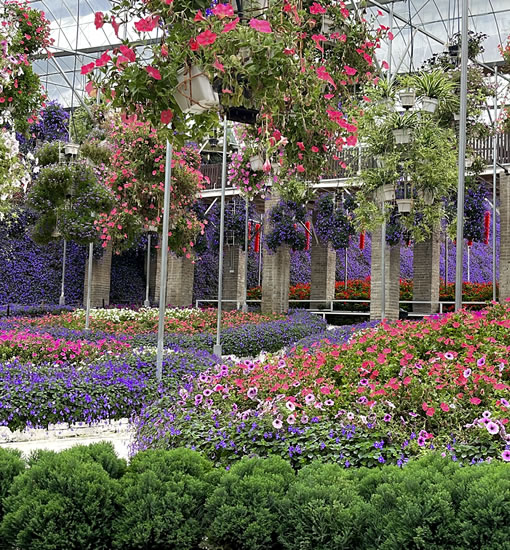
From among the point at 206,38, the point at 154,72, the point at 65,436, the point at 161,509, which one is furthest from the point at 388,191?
the point at 161,509

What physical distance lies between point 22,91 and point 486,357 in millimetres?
6794

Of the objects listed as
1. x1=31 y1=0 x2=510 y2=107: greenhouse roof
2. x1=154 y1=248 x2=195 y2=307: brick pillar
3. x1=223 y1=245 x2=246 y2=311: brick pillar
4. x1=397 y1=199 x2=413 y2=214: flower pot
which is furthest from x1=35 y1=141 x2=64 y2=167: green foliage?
x1=397 y1=199 x2=413 y2=214: flower pot

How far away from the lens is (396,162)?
497 inches

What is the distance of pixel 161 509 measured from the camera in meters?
3.41

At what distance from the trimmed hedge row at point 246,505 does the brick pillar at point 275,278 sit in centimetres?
1755

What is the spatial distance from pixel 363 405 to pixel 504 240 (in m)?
14.8

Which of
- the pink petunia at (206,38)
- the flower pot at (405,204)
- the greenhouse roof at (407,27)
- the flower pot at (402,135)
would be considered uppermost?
the greenhouse roof at (407,27)

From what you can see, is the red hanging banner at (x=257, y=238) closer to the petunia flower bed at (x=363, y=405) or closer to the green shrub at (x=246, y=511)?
the petunia flower bed at (x=363, y=405)

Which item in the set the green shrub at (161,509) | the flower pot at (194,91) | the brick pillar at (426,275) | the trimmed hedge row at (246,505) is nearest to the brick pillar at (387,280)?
the brick pillar at (426,275)

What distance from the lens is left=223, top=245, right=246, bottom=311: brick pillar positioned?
24.6 metres

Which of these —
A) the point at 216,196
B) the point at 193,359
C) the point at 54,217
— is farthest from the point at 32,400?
the point at 216,196

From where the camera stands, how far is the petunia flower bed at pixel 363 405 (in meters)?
4.55

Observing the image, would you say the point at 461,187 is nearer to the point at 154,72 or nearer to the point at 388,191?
the point at 388,191

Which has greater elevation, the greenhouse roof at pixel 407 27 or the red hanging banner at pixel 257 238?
the greenhouse roof at pixel 407 27
